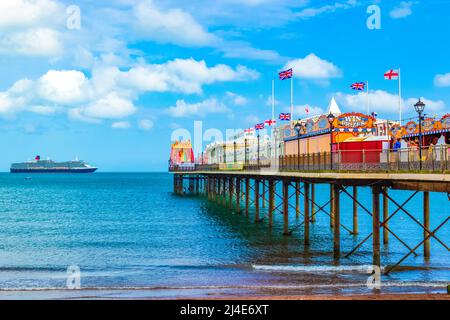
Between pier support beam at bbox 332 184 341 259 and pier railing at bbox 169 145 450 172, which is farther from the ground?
pier railing at bbox 169 145 450 172

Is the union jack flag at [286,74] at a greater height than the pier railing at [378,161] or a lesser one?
greater

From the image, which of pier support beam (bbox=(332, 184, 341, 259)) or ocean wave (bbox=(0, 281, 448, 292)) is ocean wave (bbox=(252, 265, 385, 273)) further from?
ocean wave (bbox=(0, 281, 448, 292))

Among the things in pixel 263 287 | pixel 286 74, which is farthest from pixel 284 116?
pixel 263 287

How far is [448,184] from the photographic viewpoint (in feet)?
54.2

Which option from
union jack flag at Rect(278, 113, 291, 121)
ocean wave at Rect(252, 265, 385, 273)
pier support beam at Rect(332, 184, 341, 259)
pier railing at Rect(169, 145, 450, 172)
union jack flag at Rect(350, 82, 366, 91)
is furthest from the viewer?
union jack flag at Rect(278, 113, 291, 121)

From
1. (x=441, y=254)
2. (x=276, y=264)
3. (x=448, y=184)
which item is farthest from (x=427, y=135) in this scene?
(x=448, y=184)

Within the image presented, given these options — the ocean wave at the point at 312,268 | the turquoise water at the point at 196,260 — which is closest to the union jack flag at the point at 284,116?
the turquoise water at the point at 196,260

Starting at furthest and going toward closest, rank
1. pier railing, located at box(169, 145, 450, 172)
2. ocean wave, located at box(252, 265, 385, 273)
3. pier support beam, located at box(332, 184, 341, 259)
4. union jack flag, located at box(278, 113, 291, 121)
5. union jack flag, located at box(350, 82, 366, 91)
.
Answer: union jack flag, located at box(278, 113, 291, 121), union jack flag, located at box(350, 82, 366, 91), pier support beam, located at box(332, 184, 341, 259), ocean wave, located at box(252, 265, 385, 273), pier railing, located at box(169, 145, 450, 172)

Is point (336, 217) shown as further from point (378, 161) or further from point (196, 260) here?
point (196, 260)

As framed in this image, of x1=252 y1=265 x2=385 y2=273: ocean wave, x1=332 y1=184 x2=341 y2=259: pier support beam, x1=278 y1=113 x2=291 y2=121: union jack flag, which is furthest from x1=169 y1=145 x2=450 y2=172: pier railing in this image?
x1=278 y1=113 x2=291 y2=121: union jack flag

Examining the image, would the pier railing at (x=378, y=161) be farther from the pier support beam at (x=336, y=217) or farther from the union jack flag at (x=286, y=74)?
the union jack flag at (x=286, y=74)

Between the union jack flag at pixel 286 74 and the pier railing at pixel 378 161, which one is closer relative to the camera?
the pier railing at pixel 378 161

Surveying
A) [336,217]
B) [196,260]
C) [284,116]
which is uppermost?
[284,116]
